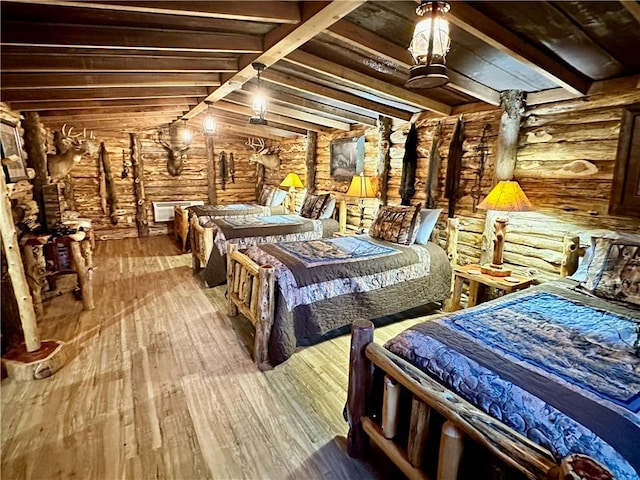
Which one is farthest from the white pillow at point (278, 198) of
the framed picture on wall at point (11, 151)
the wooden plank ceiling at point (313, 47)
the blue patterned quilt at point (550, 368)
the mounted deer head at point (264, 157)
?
the blue patterned quilt at point (550, 368)

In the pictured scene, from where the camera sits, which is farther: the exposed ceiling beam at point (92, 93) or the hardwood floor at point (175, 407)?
the exposed ceiling beam at point (92, 93)

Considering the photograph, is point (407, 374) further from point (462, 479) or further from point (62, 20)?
point (62, 20)

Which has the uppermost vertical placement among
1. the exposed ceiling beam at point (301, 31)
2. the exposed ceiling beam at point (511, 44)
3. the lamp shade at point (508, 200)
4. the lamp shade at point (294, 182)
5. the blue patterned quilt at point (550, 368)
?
the exposed ceiling beam at point (301, 31)

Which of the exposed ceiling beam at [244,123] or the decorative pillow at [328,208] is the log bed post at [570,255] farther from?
the exposed ceiling beam at [244,123]

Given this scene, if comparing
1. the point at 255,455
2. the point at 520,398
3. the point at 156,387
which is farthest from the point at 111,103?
the point at 520,398

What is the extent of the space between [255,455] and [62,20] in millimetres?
2869

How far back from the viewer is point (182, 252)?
20.4 feet

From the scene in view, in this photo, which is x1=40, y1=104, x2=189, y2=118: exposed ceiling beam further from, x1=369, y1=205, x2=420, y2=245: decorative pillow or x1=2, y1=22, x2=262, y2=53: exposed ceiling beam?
x1=369, y1=205, x2=420, y2=245: decorative pillow

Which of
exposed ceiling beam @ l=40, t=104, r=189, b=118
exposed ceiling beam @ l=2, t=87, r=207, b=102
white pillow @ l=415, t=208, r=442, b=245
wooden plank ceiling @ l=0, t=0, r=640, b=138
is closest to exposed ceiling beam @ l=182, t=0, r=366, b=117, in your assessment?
wooden plank ceiling @ l=0, t=0, r=640, b=138

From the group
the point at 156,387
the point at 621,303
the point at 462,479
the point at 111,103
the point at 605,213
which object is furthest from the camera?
the point at 111,103

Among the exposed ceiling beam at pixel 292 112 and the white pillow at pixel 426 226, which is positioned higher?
the exposed ceiling beam at pixel 292 112

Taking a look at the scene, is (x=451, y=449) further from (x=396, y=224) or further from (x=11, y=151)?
(x=11, y=151)

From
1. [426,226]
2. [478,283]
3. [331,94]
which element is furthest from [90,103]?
[478,283]

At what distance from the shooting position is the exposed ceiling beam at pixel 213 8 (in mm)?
1819
